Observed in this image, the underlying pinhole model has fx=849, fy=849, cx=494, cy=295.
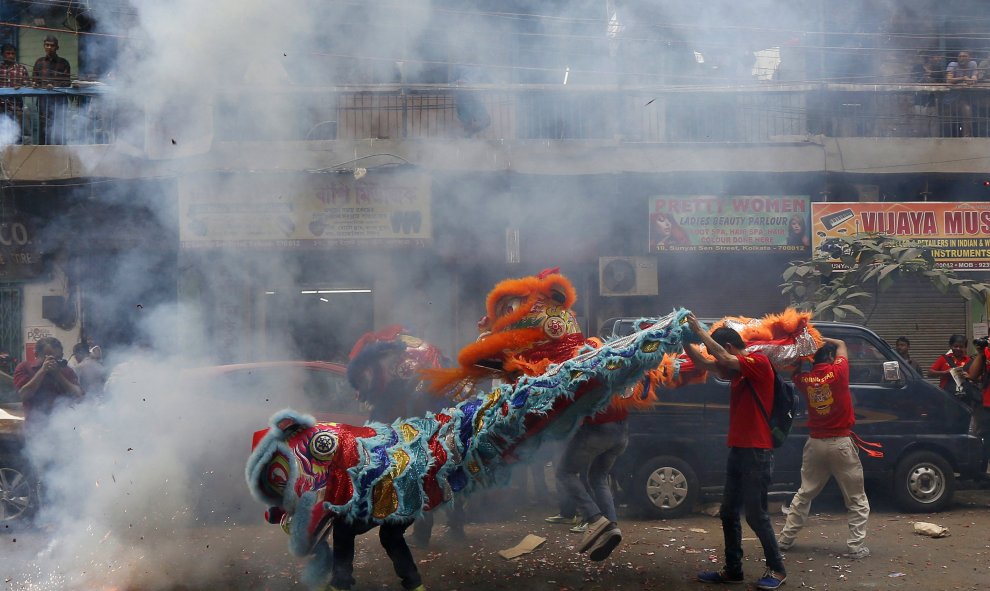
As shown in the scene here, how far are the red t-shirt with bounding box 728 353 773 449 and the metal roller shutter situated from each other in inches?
363

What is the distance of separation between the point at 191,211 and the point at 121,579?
201 inches

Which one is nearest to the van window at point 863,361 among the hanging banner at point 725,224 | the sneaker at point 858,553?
the sneaker at point 858,553

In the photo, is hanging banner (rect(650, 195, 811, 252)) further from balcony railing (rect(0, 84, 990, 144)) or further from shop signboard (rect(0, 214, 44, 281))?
shop signboard (rect(0, 214, 44, 281))

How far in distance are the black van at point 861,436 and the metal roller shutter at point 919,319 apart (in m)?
6.32

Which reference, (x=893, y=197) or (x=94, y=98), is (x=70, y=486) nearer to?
(x=94, y=98)

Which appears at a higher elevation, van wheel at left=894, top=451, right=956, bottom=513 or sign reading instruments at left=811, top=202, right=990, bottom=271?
sign reading instruments at left=811, top=202, right=990, bottom=271

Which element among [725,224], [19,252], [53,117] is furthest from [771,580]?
[19,252]

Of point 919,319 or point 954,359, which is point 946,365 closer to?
point 954,359

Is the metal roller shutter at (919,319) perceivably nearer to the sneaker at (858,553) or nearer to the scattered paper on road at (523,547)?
the sneaker at (858,553)

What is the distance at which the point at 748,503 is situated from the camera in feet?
17.1

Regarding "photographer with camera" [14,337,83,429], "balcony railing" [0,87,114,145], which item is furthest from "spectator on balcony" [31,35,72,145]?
"photographer with camera" [14,337,83,429]

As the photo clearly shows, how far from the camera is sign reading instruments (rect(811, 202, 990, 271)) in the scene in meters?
12.6

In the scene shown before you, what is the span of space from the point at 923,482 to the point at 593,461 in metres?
3.66

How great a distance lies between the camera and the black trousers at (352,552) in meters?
4.70
